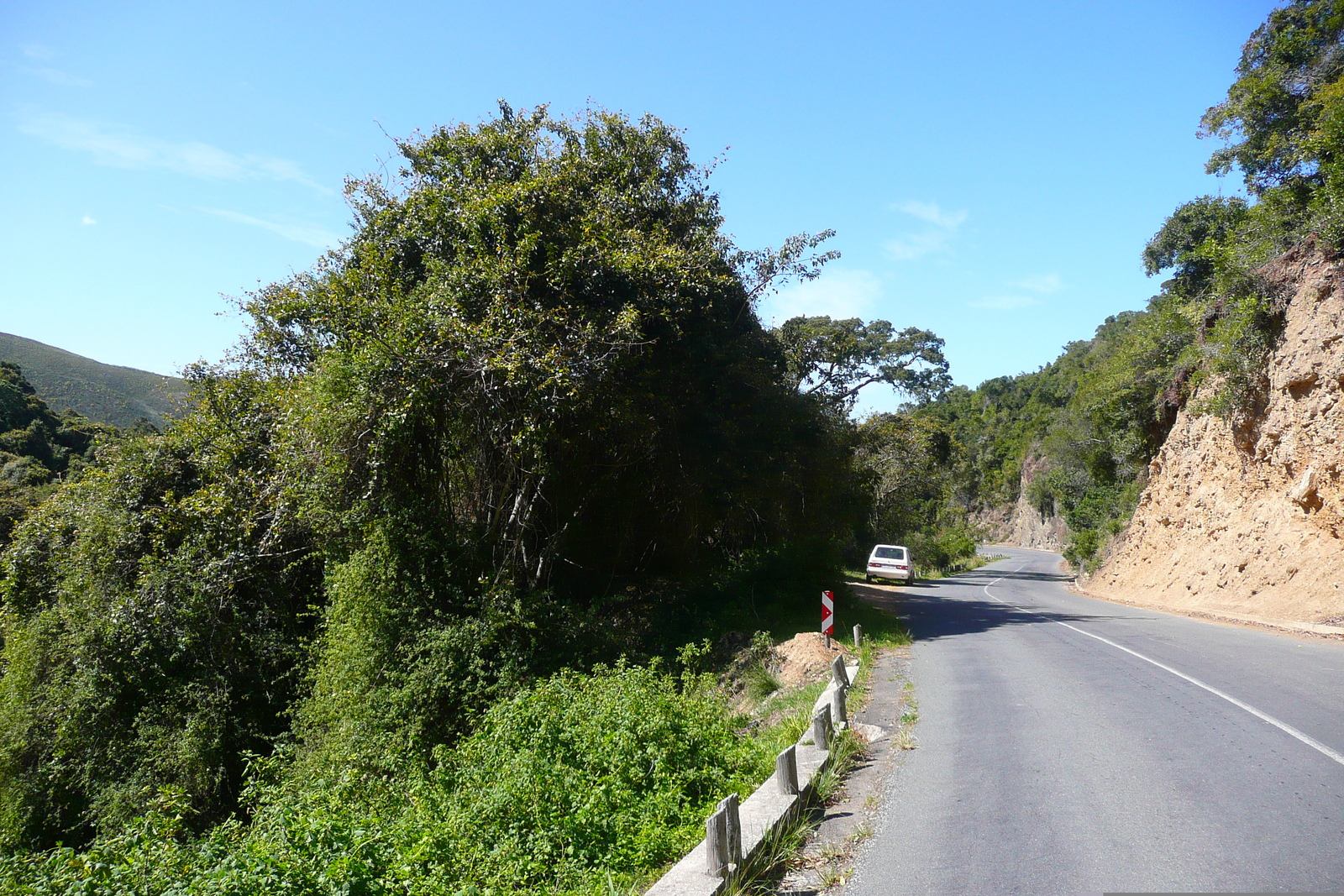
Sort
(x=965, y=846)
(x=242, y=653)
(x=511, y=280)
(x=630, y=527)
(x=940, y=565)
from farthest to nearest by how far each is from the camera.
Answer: (x=940, y=565)
(x=630, y=527)
(x=242, y=653)
(x=511, y=280)
(x=965, y=846)

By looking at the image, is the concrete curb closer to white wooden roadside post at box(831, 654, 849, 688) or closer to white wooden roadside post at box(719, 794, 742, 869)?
white wooden roadside post at box(719, 794, 742, 869)

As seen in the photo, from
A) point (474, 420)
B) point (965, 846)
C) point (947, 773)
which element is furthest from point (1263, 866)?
point (474, 420)

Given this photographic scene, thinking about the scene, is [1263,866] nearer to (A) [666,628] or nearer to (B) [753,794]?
(B) [753,794]

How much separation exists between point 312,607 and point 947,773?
39.2 feet

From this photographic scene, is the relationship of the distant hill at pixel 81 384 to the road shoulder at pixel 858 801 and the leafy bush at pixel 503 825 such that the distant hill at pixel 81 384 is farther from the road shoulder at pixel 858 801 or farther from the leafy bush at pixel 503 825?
the road shoulder at pixel 858 801

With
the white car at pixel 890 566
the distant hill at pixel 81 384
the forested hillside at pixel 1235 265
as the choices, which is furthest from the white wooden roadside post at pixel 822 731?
the distant hill at pixel 81 384

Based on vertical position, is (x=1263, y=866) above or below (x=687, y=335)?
below

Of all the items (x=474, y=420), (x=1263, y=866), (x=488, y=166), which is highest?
(x=488, y=166)

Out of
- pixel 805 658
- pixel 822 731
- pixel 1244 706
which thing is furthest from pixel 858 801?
pixel 805 658

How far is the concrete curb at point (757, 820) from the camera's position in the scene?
16.2 ft

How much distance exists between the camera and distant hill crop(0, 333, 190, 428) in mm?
76812

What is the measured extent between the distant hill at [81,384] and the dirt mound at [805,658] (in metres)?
75.2

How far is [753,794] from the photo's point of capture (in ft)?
21.4

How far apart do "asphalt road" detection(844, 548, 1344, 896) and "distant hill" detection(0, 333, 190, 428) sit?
79.7m
